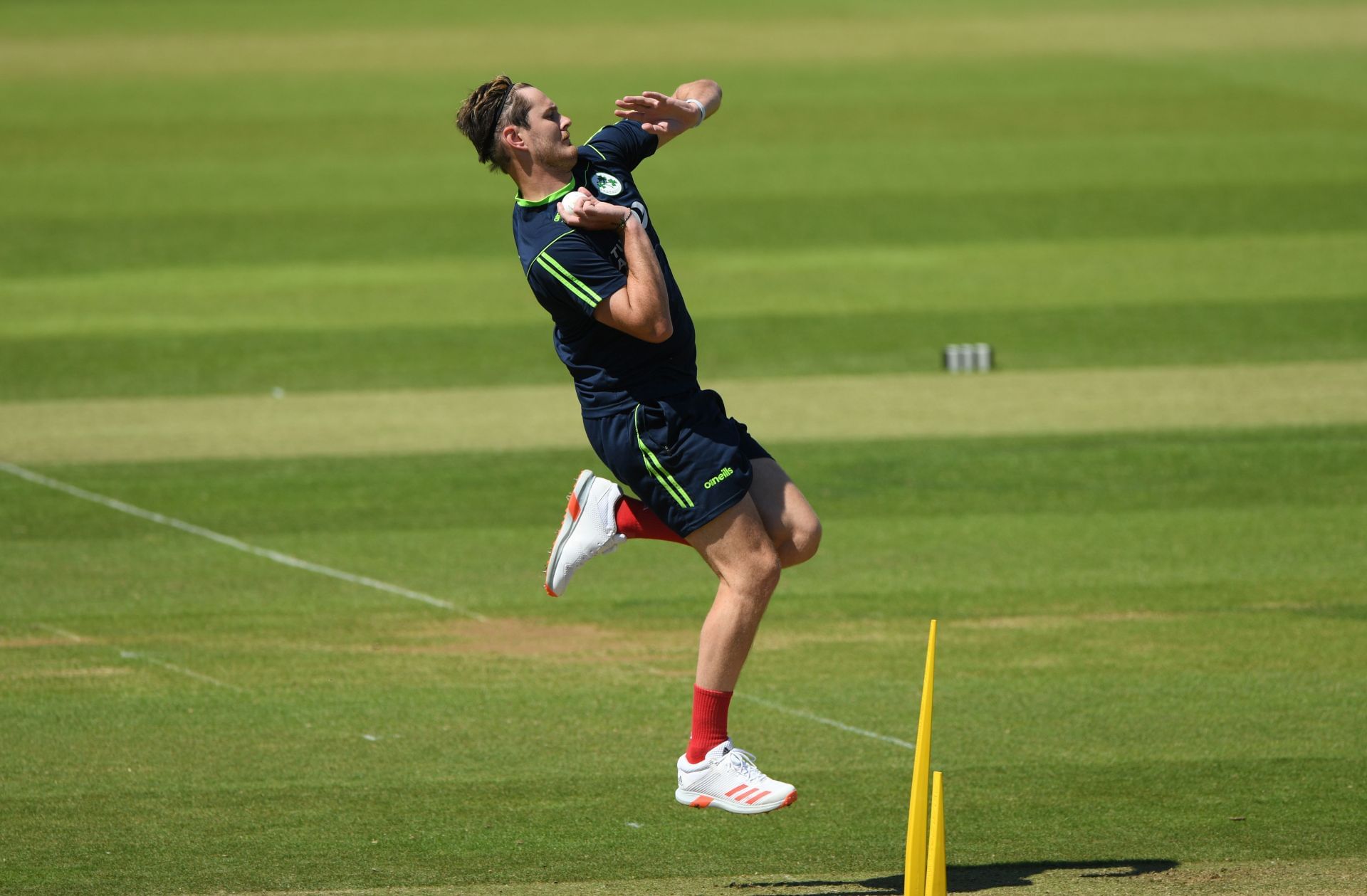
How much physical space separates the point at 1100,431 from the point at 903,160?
17.8m

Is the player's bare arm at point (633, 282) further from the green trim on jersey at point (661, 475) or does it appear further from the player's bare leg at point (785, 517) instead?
the player's bare leg at point (785, 517)

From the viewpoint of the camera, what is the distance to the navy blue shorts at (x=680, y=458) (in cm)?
705

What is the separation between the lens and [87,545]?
42.0ft

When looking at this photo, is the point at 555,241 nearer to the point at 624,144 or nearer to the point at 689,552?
the point at 624,144

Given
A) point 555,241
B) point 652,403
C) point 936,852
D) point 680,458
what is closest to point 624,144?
point 555,241

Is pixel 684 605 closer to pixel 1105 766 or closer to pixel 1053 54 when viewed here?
pixel 1105 766

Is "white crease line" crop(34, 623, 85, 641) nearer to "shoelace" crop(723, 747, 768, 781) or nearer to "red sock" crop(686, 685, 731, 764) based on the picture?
"red sock" crop(686, 685, 731, 764)

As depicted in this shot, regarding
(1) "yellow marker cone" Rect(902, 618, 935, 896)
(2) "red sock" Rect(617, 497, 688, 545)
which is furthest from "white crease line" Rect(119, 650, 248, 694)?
(1) "yellow marker cone" Rect(902, 618, 935, 896)

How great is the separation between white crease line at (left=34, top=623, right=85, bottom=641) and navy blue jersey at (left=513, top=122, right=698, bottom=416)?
4.56 m

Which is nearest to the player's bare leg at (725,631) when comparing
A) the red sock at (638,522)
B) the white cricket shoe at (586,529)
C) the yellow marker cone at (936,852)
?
the red sock at (638,522)

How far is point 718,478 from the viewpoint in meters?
7.05

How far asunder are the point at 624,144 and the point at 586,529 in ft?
5.00

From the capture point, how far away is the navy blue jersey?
686 cm

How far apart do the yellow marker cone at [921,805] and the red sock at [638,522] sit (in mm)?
1540
